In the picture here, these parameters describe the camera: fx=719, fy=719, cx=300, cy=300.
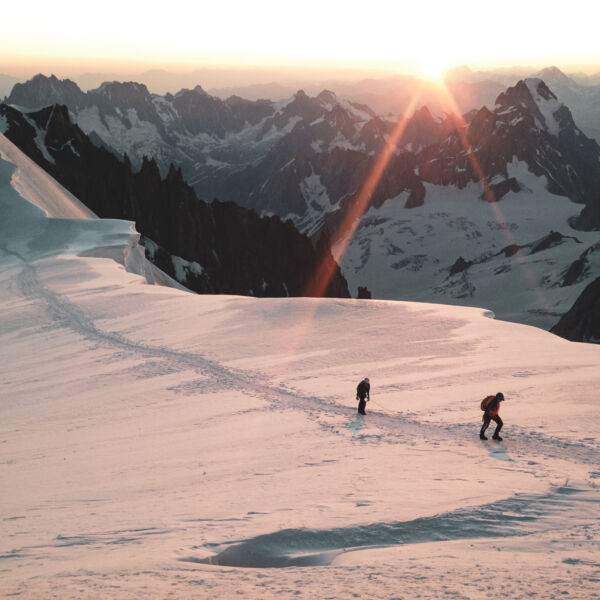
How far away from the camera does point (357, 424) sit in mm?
20781

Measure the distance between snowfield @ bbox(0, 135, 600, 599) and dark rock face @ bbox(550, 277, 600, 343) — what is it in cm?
7655

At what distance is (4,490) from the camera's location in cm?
1631

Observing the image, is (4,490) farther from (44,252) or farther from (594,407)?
(44,252)

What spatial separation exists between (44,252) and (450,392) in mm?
54013

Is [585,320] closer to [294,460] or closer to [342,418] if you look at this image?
[342,418]

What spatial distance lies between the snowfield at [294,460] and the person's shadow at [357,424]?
12.2 inches

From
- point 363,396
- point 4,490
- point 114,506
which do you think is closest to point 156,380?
point 363,396

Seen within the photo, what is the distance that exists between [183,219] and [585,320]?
253ft

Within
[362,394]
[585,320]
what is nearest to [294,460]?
[362,394]

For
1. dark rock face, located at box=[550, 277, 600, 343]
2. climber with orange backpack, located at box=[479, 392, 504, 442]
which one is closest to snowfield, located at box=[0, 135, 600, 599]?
climber with orange backpack, located at box=[479, 392, 504, 442]

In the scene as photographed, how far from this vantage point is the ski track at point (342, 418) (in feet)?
58.4

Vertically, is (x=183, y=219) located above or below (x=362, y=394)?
above

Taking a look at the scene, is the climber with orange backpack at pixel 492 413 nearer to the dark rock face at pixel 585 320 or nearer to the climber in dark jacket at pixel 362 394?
the climber in dark jacket at pixel 362 394

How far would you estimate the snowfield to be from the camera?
11242 millimetres
